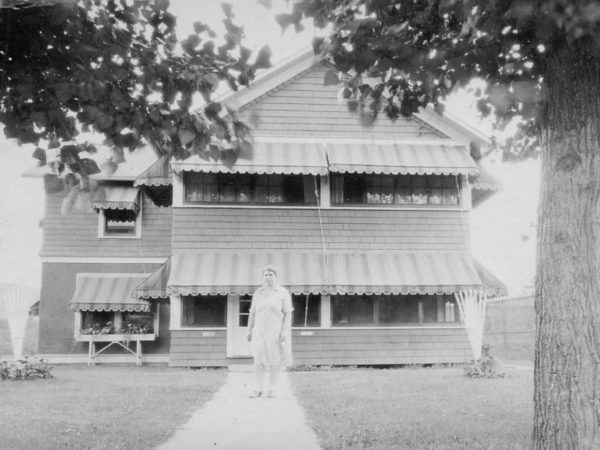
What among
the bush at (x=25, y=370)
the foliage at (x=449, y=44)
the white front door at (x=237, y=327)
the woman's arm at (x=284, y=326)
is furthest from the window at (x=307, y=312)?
the foliage at (x=449, y=44)

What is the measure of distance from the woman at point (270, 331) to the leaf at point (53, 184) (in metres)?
5.46

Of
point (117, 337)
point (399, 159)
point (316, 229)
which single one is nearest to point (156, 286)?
point (316, 229)

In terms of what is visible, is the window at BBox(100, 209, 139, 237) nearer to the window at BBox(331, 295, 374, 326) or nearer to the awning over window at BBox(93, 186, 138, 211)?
the awning over window at BBox(93, 186, 138, 211)

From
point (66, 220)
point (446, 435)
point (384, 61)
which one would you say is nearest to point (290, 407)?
point (446, 435)

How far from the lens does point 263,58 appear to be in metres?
4.77

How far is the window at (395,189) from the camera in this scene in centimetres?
1709

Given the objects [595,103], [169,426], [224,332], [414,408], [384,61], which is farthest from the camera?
[224,332]

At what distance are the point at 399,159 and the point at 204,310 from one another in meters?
6.01

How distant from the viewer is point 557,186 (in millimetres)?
4738

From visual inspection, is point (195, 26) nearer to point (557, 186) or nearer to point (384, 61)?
point (384, 61)

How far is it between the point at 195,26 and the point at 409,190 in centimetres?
1250

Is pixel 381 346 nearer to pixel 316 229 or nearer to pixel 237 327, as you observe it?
pixel 316 229

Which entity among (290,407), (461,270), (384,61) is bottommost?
(290,407)

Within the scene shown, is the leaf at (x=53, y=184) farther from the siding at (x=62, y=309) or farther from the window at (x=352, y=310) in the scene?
the siding at (x=62, y=309)
